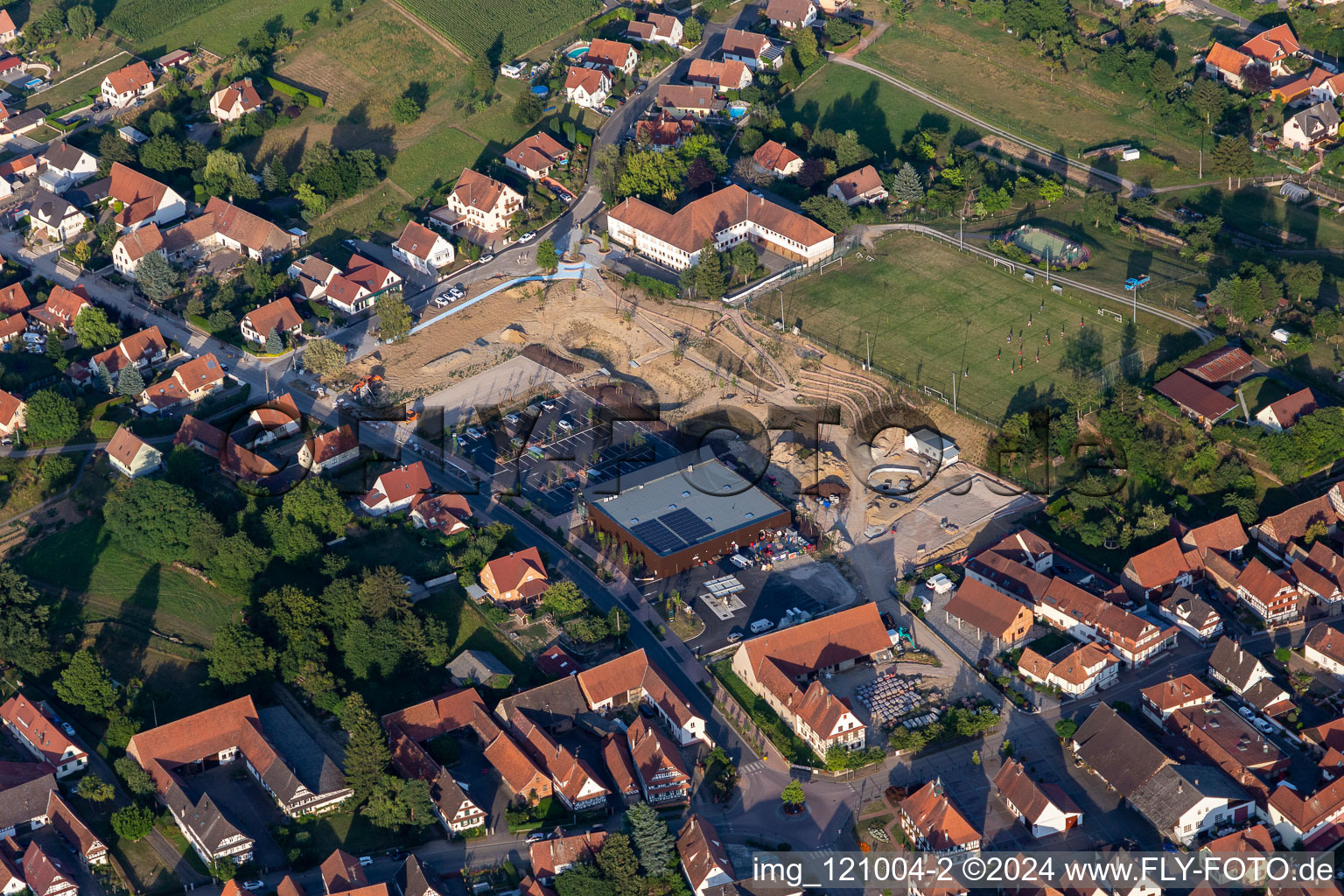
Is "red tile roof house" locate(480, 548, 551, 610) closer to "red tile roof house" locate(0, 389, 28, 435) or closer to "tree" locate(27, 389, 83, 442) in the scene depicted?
"tree" locate(27, 389, 83, 442)

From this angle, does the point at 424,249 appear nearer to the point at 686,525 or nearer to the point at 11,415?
the point at 11,415

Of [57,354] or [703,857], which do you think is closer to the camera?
[703,857]

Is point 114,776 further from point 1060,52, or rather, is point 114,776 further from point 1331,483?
point 1060,52

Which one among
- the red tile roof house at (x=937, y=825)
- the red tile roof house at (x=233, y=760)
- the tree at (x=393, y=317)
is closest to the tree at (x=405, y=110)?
the tree at (x=393, y=317)

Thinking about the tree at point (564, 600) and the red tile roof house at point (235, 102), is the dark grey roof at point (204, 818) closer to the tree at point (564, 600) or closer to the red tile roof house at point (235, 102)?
the tree at point (564, 600)

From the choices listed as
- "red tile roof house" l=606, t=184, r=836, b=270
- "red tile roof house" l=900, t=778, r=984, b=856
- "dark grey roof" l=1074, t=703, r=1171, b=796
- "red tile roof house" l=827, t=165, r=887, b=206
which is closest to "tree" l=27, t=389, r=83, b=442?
"red tile roof house" l=606, t=184, r=836, b=270

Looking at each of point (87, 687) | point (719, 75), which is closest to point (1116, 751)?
point (87, 687)
